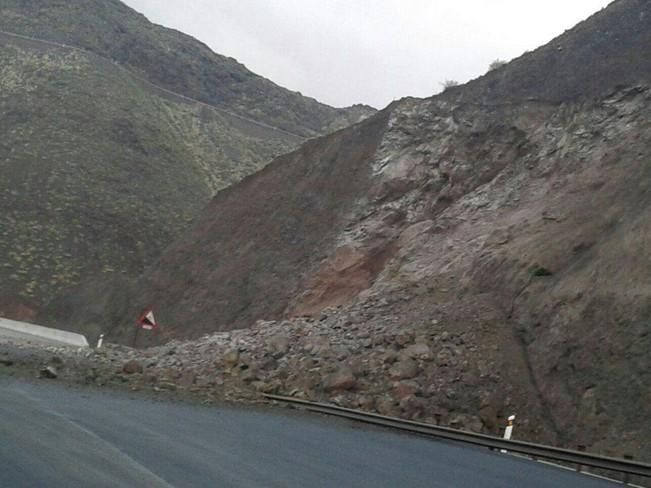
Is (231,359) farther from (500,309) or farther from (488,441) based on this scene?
(488,441)

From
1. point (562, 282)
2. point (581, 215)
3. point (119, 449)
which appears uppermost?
point (581, 215)

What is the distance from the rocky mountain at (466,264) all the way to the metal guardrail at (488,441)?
98 centimetres

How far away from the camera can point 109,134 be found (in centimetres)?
5341

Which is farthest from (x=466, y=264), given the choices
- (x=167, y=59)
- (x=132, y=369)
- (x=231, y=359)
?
(x=167, y=59)

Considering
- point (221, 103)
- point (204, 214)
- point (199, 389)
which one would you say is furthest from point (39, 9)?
point (199, 389)

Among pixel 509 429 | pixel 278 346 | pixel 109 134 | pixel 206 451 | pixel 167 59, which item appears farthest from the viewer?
pixel 167 59

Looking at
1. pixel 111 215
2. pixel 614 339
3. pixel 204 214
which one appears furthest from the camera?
pixel 111 215

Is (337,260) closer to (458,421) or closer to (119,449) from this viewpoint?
(458,421)

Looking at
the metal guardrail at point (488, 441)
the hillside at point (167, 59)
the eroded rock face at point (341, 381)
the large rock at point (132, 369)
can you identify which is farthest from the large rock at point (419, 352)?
the hillside at point (167, 59)

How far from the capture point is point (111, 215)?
46.5 metres

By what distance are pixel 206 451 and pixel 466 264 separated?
40.7ft

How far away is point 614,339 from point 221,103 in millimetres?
59921

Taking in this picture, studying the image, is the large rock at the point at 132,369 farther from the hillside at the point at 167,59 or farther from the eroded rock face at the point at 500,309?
the hillside at the point at 167,59

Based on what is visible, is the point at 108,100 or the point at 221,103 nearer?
the point at 108,100
